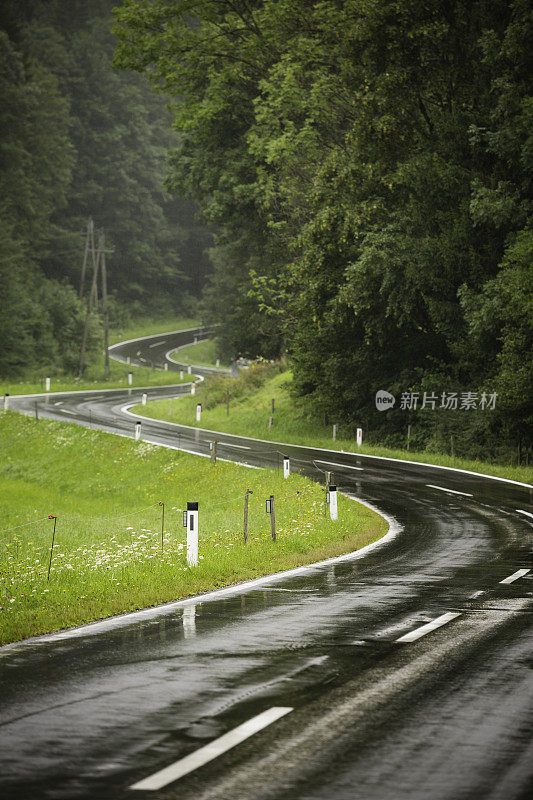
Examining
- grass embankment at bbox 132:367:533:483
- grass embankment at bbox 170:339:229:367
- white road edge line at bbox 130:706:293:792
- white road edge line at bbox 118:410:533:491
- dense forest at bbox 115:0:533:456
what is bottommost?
white road edge line at bbox 118:410:533:491

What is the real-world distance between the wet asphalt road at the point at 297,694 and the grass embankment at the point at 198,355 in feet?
264

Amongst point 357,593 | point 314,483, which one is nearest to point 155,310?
point 314,483

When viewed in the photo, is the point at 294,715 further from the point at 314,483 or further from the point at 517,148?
the point at 517,148

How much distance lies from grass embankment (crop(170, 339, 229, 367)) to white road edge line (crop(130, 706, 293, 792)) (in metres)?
85.1

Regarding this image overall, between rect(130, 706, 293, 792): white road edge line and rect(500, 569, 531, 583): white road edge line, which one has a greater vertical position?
rect(130, 706, 293, 792): white road edge line

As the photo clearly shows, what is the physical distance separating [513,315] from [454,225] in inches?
243

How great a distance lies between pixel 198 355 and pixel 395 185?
64271 mm

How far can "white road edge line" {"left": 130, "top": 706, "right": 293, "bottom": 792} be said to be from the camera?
Result: 500 centimetres

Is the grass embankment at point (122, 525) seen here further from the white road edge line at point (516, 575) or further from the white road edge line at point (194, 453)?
the white road edge line at point (516, 575)

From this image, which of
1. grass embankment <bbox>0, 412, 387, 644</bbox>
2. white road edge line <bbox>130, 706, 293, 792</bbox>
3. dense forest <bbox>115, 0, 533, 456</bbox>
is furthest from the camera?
dense forest <bbox>115, 0, 533, 456</bbox>

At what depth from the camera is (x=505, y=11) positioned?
32.3 m

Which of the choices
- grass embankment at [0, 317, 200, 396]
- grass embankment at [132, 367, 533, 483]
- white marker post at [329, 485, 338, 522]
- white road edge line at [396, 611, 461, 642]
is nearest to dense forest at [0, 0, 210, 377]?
grass embankment at [0, 317, 200, 396]

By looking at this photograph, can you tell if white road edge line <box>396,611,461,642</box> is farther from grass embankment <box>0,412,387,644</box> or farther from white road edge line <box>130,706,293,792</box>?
grass embankment <box>0,412,387,644</box>

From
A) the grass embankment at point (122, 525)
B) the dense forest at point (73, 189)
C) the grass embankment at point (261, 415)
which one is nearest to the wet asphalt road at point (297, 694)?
the grass embankment at point (122, 525)
